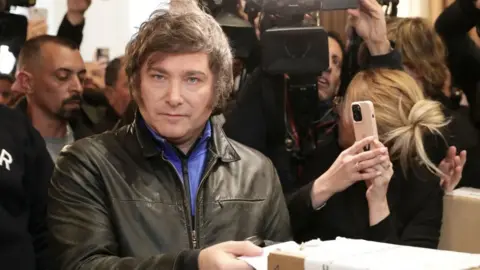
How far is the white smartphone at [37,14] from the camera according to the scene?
196 centimetres

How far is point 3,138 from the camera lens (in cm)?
140

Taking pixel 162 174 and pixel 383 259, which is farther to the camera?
pixel 162 174

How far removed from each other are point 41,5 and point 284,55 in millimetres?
671

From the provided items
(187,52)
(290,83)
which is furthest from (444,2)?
(187,52)

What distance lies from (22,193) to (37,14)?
0.74 meters

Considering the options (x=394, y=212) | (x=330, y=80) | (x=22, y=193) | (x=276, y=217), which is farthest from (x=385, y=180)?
(x=22, y=193)

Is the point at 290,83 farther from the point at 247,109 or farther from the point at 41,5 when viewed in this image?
the point at 41,5

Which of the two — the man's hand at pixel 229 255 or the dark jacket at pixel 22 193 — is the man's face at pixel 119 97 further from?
the man's hand at pixel 229 255

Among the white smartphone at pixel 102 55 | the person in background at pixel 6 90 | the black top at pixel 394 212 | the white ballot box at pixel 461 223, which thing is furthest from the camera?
the white smartphone at pixel 102 55

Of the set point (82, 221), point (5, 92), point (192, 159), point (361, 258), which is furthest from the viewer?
point (5, 92)

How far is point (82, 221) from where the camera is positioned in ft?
4.09

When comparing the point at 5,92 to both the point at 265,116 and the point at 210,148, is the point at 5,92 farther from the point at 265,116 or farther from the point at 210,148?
the point at 210,148

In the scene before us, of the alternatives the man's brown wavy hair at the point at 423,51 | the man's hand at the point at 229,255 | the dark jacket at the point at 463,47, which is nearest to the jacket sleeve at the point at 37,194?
the man's hand at the point at 229,255

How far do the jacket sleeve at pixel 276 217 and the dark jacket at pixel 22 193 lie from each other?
1.46 feet
